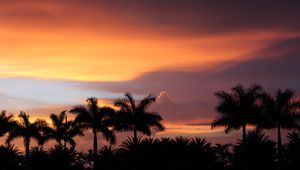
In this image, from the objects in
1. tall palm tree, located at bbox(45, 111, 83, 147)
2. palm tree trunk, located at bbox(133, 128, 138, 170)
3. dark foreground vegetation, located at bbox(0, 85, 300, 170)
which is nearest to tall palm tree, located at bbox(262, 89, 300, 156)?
dark foreground vegetation, located at bbox(0, 85, 300, 170)

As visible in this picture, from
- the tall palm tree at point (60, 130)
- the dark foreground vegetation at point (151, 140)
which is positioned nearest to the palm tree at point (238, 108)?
the dark foreground vegetation at point (151, 140)

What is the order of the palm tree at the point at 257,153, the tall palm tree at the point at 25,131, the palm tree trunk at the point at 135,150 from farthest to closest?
the tall palm tree at the point at 25,131, the palm tree trunk at the point at 135,150, the palm tree at the point at 257,153

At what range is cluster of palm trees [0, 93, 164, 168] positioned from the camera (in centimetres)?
7300

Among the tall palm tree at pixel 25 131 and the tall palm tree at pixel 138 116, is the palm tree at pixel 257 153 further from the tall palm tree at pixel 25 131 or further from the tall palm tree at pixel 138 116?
the tall palm tree at pixel 25 131

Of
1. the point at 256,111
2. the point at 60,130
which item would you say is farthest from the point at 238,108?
the point at 60,130

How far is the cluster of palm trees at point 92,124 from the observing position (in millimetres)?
73000

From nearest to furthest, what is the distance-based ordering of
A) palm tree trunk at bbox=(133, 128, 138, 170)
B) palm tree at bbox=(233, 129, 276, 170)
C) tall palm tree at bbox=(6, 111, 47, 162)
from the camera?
1. palm tree at bbox=(233, 129, 276, 170)
2. palm tree trunk at bbox=(133, 128, 138, 170)
3. tall palm tree at bbox=(6, 111, 47, 162)

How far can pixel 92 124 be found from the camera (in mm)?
78062

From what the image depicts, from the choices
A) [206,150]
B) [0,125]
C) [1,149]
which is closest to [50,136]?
[0,125]

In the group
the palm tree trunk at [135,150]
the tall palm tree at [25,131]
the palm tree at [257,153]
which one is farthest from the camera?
the tall palm tree at [25,131]

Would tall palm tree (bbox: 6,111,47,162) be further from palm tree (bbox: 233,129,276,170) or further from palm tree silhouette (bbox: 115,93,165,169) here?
A: palm tree (bbox: 233,129,276,170)

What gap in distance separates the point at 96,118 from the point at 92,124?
1.17 meters

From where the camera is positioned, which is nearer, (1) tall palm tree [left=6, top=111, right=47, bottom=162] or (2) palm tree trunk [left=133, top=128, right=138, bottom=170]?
(2) palm tree trunk [left=133, top=128, right=138, bottom=170]

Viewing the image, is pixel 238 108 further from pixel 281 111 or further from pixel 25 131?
pixel 25 131
